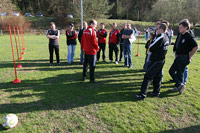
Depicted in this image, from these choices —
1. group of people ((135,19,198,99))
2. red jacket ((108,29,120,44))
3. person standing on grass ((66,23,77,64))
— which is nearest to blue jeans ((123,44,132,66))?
red jacket ((108,29,120,44))

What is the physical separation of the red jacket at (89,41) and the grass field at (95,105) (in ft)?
4.25

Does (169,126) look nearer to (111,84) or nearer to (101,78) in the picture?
(111,84)

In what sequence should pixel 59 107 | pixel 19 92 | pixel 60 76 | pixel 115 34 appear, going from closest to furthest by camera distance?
pixel 59 107 → pixel 19 92 → pixel 60 76 → pixel 115 34

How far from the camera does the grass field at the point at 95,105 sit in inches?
134

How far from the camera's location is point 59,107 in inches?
161

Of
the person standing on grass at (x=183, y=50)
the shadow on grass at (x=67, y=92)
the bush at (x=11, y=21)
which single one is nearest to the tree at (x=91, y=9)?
the bush at (x=11, y=21)

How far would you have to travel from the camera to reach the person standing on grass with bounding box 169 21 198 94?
14.3ft

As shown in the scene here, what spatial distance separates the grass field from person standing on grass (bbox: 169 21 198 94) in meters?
0.66

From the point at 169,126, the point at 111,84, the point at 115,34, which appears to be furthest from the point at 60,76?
the point at 169,126

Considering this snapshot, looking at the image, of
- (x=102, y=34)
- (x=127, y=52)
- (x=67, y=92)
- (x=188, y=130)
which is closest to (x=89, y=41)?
(x=67, y=92)

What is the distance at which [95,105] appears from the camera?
13.8 ft

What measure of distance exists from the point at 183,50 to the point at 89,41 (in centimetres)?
310

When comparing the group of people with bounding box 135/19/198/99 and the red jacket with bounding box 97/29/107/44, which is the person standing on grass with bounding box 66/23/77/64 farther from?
the group of people with bounding box 135/19/198/99

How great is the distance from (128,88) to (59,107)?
2540 millimetres
